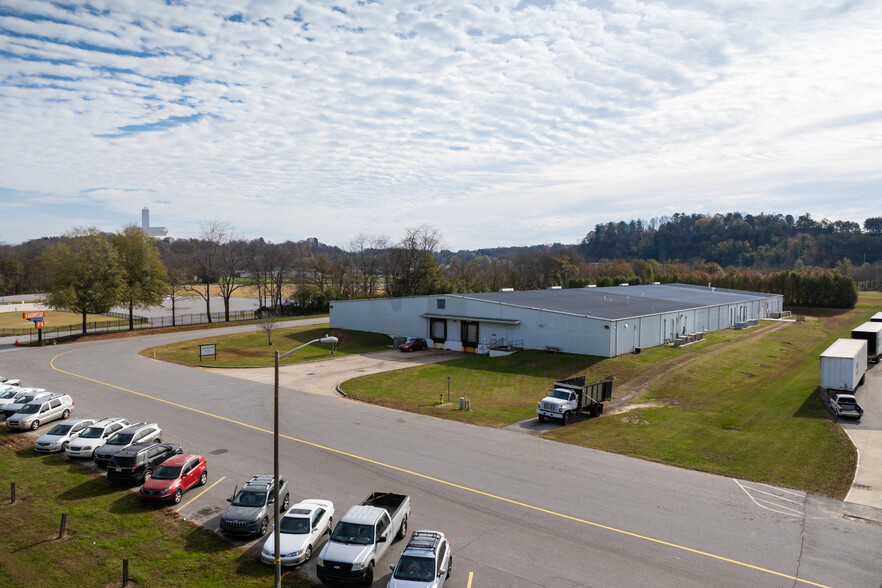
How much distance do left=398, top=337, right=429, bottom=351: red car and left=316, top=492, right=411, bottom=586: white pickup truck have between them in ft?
134

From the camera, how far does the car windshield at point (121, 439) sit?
80.9ft

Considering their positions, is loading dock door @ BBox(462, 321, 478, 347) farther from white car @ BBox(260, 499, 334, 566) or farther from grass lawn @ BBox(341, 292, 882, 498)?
white car @ BBox(260, 499, 334, 566)

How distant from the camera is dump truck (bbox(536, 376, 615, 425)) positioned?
31484 mm

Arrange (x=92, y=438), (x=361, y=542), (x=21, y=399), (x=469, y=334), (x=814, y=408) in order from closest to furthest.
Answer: (x=361, y=542) < (x=92, y=438) < (x=21, y=399) < (x=814, y=408) < (x=469, y=334)

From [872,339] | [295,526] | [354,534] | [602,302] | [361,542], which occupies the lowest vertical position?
[295,526]

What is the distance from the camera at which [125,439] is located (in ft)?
81.6

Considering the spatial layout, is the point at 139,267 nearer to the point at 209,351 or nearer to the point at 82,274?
the point at 82,274

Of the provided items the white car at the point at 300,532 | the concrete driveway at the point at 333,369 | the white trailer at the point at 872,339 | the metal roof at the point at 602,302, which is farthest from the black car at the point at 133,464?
the white trailer at the point at 872,339

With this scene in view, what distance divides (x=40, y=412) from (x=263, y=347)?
2999 centimetres

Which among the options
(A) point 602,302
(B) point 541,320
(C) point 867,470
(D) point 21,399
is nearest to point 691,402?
(C) point 867,470

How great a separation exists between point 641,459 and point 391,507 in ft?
46.5

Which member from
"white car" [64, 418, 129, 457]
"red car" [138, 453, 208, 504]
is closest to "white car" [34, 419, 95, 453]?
"white car" [64, 418, 129, 457]

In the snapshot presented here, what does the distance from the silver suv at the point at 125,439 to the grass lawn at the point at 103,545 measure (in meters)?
1.57

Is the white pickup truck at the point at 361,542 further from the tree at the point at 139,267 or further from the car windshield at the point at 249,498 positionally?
the tree at the point at 139,267
